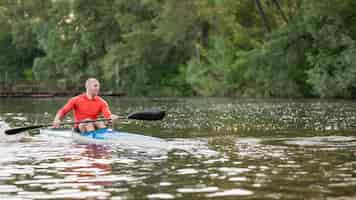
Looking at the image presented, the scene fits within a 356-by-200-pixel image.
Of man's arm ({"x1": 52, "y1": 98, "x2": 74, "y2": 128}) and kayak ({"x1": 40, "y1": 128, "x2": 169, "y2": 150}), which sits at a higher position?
man's arm ({"x1": 52, "y1": 98, "x2": 74, "y2": 128})

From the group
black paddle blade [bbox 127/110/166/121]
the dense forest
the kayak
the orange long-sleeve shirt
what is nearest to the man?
the orange long-sleeve shirt

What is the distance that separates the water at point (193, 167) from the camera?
10953 millimetres

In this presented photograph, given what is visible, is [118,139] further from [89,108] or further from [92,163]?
[92,163]

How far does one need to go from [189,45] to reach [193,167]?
56.6 metres

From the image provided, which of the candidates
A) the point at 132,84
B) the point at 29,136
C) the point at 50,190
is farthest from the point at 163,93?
the point at 50,190

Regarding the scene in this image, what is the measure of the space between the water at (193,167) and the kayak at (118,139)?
17 cm

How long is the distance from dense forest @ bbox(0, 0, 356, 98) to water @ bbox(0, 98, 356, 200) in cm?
2886

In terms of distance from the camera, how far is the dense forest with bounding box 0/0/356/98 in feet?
167

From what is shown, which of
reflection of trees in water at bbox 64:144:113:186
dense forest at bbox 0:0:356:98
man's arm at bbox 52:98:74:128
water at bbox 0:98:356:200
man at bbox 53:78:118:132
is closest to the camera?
water at bbox 0:98:356:200

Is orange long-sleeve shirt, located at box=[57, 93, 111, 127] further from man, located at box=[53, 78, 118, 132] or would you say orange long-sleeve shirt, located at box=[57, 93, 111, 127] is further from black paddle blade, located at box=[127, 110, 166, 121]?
black paddle blade, located at box=[127, 110, 166, 121]

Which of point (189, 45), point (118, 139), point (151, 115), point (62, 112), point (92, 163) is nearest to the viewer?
point (92, 163)

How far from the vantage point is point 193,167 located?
45.3 ft

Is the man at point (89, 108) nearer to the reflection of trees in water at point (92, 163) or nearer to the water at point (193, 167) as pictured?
the water at point (193, 167)

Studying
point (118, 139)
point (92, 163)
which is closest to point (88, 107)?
point (118, 139)
